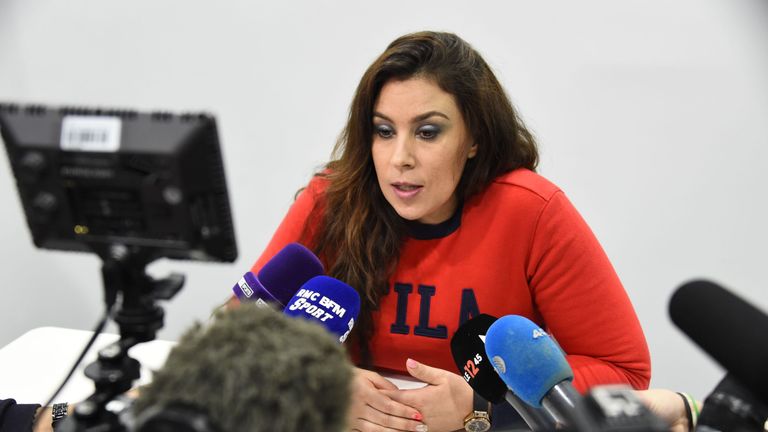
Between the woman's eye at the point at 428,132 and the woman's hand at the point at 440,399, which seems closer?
the woman's hand at the point at 440,399

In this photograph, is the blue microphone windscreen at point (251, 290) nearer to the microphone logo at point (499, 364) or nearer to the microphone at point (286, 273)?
the microphone at point (286, 273)

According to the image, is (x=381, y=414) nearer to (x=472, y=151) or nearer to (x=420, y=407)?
(x=420, y=407)

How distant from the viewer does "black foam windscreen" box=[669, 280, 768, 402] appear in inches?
23.8

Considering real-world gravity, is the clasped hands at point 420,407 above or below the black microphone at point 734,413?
below

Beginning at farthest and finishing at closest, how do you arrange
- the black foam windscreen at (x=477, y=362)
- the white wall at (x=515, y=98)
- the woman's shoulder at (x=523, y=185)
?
the white wall at (x=515, y=98) → the woman's shoulder at (x=523, y=185) → the black foam windscreen at (x=477, y=362)

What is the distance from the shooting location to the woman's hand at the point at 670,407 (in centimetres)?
97

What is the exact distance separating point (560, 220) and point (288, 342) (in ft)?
3.17

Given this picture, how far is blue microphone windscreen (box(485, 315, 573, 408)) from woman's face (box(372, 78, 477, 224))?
52cm

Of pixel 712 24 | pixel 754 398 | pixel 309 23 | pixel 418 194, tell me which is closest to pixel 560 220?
pixel 418 194

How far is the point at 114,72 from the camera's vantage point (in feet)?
8.42

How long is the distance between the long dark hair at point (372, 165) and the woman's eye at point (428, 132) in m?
0.08

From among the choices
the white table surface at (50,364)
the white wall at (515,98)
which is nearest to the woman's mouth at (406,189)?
the white table surface at (50,364)

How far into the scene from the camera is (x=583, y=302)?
4.12 feet

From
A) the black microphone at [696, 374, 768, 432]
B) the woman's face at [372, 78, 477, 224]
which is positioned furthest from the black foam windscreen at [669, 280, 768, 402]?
the woman's face at [372, 78, 477, 224]
